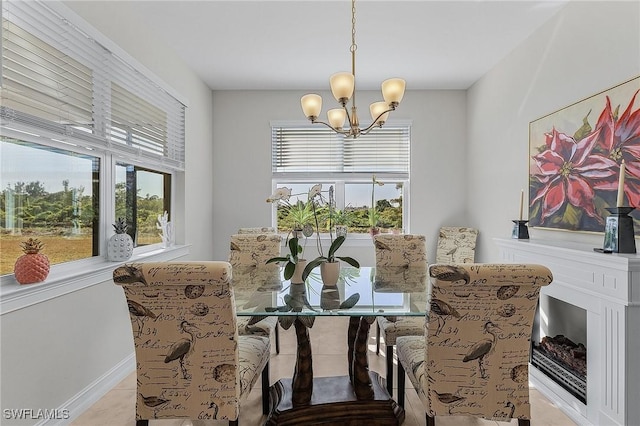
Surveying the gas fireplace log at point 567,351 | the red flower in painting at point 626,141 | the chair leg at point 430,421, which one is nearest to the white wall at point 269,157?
the gas fireplace log at point 567,351

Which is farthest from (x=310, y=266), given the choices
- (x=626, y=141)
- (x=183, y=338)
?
(x=626, y=141)

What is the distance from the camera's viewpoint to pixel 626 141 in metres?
2.01

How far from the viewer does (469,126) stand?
4293 mm

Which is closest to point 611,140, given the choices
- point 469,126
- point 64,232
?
point 469,126

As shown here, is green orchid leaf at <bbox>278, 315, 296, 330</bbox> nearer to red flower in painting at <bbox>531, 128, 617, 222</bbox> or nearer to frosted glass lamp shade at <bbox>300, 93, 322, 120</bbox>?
frosted glass lamp shade at <bbox>300, 93, 322, 120</bbox>

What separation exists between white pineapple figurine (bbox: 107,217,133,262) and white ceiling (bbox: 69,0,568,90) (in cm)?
143

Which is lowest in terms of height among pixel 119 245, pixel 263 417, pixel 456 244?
pixel 263 417

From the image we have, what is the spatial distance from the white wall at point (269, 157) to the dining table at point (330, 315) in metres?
2.37

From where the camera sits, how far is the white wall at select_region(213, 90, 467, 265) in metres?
4.38

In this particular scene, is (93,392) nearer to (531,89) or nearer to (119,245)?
(119,245)

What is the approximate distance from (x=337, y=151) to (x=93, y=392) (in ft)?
11.3

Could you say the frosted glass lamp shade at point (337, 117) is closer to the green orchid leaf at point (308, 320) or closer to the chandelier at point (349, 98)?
the chandelier at point (349, 98)

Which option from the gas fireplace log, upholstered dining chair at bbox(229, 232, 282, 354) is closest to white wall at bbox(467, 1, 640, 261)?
the gas fireplace log

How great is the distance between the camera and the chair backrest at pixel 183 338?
1289 millimetres
